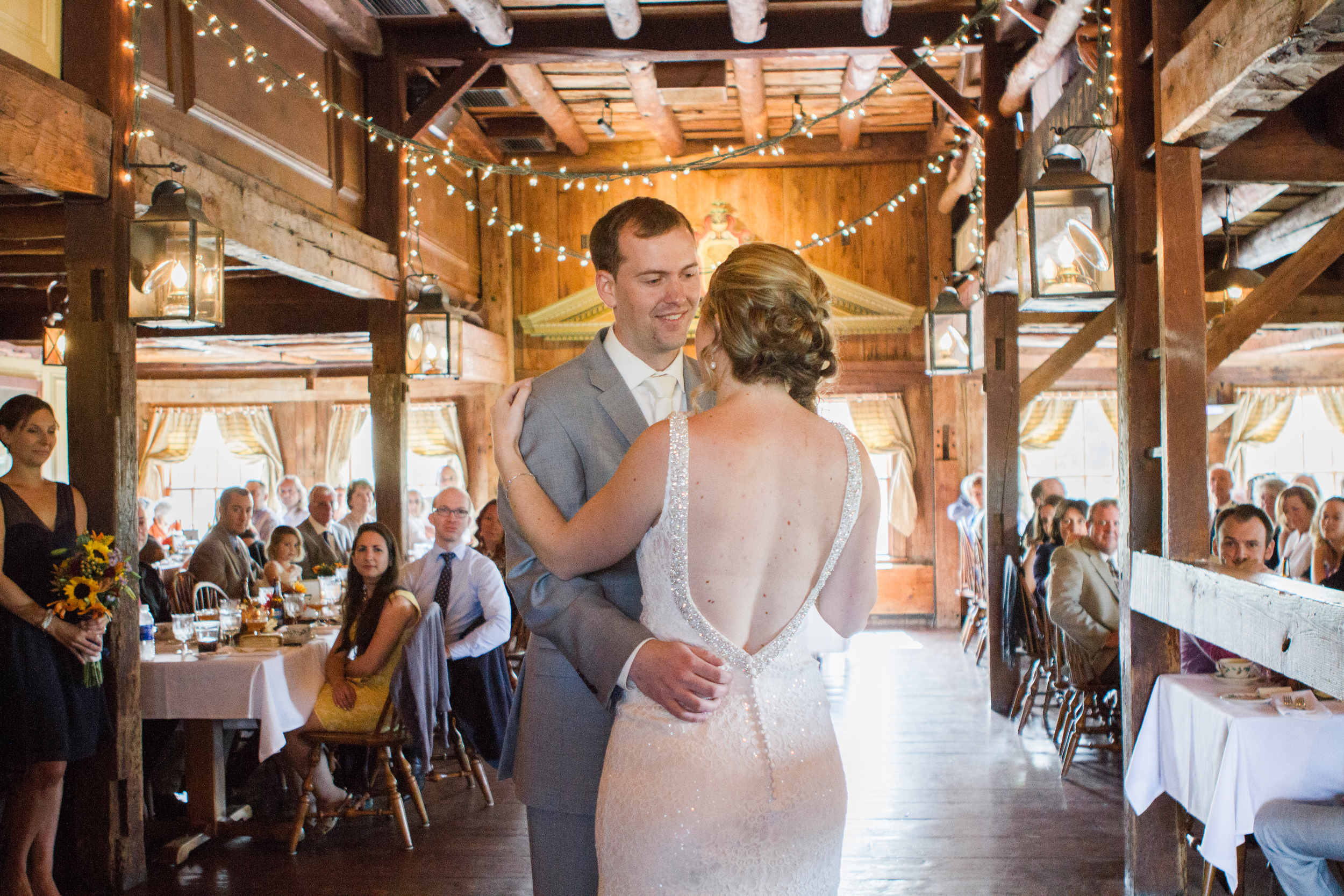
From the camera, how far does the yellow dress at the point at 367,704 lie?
452 centimetres

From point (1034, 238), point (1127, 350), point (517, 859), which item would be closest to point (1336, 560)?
point (1127, 350)

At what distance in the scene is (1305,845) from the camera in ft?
9.80

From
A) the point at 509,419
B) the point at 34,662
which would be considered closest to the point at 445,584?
the point at 34,662

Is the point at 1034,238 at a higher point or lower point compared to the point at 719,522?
higher

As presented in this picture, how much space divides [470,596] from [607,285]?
3356mm

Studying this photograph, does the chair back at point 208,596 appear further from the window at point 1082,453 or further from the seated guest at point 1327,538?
the window at point 1082,453

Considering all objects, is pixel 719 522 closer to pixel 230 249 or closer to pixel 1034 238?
pixel 1034 238

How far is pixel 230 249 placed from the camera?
500cm

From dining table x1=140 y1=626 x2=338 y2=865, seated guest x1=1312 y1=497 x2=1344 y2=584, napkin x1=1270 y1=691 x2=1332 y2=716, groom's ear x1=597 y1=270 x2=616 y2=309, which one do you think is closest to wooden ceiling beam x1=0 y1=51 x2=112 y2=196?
dining table x1=140 y1=626 x2=338 y2=865

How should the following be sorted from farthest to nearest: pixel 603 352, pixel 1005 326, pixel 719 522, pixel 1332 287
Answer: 1. pixel 1332 287
2. pixel 1005 326
3. pixel 603 352
4. pixel 719 522

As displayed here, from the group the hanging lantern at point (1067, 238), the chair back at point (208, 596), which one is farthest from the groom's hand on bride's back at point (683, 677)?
the chair back at point (208, 596)

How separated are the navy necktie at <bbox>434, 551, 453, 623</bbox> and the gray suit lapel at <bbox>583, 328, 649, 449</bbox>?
11.0 feet

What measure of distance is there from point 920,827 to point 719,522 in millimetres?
3378

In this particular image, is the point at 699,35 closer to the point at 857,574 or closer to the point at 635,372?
the point at 635,372
